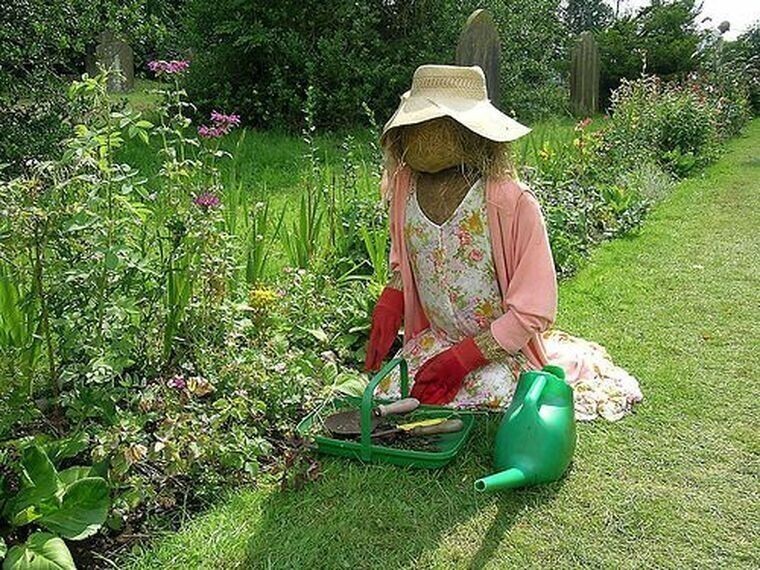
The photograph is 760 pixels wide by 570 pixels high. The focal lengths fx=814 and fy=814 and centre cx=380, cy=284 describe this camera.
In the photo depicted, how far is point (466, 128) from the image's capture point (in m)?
2.89

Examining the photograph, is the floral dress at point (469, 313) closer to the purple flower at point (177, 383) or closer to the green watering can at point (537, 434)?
the green watering can at point (537, 434)

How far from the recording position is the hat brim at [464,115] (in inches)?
111

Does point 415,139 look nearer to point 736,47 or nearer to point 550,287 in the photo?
point 550,287

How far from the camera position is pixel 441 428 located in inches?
112

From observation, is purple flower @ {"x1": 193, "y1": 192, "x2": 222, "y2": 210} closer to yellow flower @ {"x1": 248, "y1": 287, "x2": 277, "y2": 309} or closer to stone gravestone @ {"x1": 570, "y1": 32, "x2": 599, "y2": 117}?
yellow flower @ {"x1": 248, "y1": 287, "x2": 277, "y2": 309}

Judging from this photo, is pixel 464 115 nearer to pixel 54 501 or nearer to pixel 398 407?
pixel 398 407

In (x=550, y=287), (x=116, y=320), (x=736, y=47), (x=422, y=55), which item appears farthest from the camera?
(x=736, y=47)

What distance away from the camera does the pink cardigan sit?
112 inches

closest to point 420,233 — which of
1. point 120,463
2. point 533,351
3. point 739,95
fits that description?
point 533,351

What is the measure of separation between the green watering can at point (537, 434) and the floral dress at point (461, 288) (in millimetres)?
339

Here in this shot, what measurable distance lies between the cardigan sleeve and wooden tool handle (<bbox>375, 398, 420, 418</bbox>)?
38 cm

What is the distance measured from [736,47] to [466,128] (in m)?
17.6

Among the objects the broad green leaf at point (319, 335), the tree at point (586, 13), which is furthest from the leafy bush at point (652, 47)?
the tree at point (586, 13)

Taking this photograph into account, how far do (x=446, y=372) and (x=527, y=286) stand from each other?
0.43m
